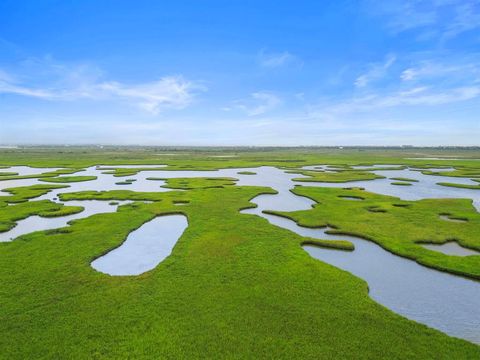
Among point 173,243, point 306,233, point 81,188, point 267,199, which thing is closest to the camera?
point 173,243

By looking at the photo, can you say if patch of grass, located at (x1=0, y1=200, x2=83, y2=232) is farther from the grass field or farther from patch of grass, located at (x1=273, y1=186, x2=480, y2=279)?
patch of grass, located at (x1=273, y1=186, x2=480, y2=279)

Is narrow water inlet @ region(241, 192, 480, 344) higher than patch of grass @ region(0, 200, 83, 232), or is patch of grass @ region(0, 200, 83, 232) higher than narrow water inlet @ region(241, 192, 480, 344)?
patch of grass @ region(0, 200, 83, 232)

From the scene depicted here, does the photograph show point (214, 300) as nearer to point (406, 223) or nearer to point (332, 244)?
point (332, 244)

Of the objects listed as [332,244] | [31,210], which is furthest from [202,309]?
[31,210]

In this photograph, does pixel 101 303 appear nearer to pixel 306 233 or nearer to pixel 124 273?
pixel 124 273

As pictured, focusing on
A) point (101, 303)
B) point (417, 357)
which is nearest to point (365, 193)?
point (417, 357)

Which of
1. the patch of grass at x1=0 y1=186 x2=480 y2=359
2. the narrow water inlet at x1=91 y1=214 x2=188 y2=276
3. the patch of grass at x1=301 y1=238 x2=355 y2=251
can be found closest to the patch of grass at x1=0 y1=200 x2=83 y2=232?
the patch of grass at x1=0 y1=186 x2=480 y2=359
